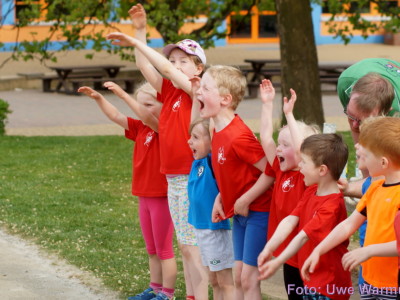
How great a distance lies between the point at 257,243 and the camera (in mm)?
4793

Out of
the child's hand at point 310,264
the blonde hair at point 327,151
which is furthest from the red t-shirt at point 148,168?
the child's hand at point 310,264

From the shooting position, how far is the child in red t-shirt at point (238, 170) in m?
4.79

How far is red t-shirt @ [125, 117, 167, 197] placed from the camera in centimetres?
563

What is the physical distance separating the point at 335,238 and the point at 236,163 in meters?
0.99

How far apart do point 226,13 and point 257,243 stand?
13.0m

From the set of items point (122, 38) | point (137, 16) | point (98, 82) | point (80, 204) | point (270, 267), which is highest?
point (137, 16)

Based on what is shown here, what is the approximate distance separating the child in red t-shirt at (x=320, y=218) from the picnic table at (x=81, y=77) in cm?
1713

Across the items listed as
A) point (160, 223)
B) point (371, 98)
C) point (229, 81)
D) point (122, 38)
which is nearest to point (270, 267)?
point (371, 98)

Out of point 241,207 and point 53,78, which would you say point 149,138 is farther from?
point 53,78

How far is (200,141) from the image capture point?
5.10 m

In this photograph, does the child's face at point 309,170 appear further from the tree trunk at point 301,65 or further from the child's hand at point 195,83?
the tree trunk at point 301,65

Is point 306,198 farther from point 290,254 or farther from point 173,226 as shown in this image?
point 173,226

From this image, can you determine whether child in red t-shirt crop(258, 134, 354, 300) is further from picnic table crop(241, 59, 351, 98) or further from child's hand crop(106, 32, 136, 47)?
picnic table crop(241, 59, 351, 98)

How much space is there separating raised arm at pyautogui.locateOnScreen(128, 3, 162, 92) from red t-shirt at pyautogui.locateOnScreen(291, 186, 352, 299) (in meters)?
1.56
